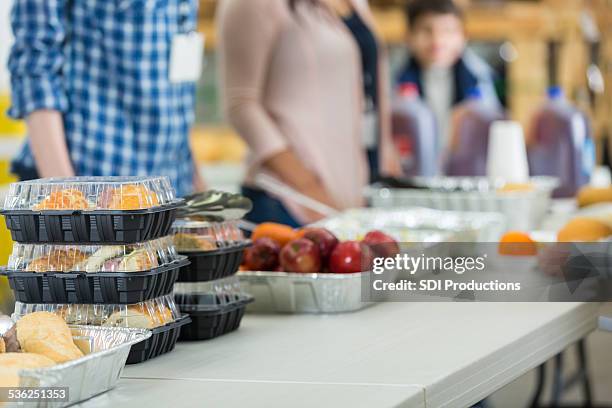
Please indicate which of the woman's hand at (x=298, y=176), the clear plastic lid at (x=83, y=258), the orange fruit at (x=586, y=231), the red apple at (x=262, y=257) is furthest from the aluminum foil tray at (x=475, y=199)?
the clear plastic lid at (x=83, y=258)

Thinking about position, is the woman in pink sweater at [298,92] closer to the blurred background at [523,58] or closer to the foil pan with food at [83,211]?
the foil pan with food at [83,211]

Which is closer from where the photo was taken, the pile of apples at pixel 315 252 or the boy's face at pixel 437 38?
the pile of apples at pixel 315 252

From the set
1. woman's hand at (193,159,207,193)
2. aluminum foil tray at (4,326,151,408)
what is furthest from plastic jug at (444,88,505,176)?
aluminum foil tray at (4,326,151,408)

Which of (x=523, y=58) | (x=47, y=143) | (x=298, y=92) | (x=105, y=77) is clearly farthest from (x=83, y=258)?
(x=523, y=58)

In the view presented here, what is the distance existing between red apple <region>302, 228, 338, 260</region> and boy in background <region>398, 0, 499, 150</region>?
2325mm

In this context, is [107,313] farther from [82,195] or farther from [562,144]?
[562,144]

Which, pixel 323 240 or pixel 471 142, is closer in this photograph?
pixel 323 240

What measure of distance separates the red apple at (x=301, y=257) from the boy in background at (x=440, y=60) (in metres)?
2.37

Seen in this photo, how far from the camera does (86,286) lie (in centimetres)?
126

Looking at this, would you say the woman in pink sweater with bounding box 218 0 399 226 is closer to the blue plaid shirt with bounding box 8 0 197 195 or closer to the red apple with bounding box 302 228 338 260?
the blue plaid shirt with bounding box 8 0 197 195

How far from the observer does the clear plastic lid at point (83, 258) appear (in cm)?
126

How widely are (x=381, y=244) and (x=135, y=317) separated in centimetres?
55

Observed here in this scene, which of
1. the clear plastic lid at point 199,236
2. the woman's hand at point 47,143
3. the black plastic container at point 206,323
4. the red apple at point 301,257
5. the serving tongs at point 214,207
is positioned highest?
the woman's hand at point 47,143

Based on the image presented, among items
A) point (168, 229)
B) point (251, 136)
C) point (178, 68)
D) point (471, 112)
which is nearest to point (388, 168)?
point (471, 112)
